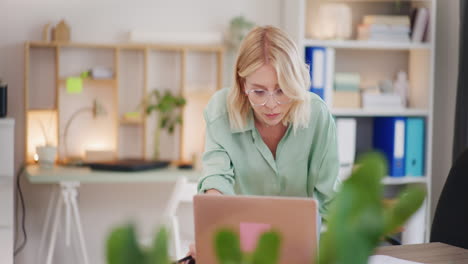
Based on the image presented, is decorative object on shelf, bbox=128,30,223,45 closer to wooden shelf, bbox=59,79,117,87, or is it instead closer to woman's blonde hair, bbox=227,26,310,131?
wooden shelf, bbox=59,79,117,87

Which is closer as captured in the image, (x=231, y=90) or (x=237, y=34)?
(x=231, y=90)

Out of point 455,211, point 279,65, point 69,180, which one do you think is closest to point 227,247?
point 279,65

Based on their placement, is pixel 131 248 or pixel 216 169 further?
pixel 216 169

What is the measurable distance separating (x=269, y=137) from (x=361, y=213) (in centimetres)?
166

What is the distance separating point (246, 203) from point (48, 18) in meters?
2.71

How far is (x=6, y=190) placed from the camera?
10.5 ft

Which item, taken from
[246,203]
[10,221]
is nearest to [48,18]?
[10,221]

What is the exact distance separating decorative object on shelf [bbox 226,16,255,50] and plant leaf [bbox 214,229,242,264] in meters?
3.36

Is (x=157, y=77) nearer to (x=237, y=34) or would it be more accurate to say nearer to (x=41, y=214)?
(x=237, y=34)

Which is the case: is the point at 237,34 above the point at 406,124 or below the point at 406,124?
above

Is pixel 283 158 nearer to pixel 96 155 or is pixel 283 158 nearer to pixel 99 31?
pixel 96 155

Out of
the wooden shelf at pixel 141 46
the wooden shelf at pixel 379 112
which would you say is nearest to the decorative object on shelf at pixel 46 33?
the wooden shelf at pixel 141 46

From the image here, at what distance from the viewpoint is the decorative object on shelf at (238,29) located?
12.1ft

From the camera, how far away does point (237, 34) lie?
3699 mm
